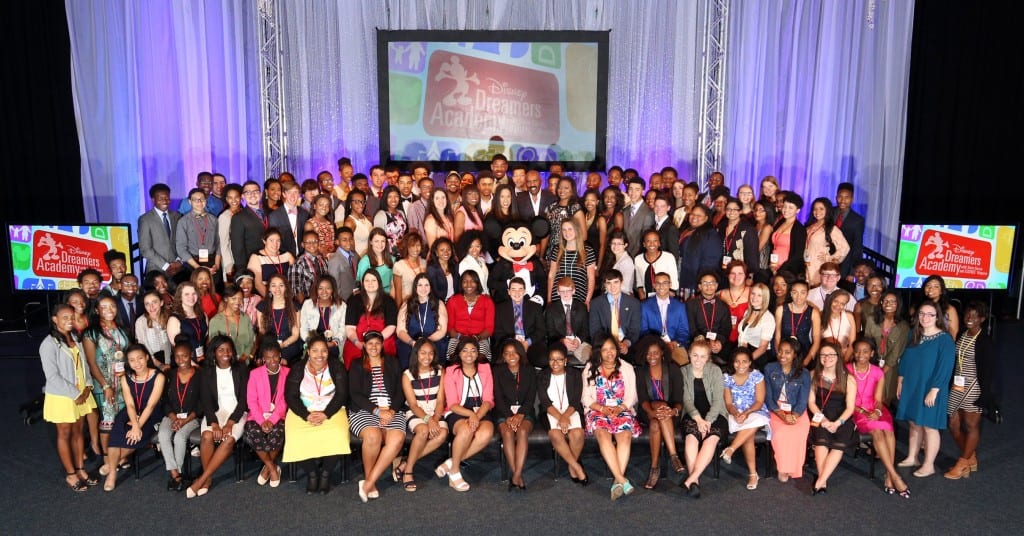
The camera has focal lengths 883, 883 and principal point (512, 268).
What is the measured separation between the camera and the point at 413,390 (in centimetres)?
569

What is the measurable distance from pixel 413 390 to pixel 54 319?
2.27 meters

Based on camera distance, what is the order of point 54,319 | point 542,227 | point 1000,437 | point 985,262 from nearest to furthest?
point 54,319
point 1000,437
point 542,227
point 985,262

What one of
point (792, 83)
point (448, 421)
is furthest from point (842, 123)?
point (448, 421)

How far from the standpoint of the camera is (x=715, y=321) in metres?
6.31

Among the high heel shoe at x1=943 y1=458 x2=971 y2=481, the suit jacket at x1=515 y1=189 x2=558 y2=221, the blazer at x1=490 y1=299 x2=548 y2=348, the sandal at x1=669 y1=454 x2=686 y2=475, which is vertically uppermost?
the suit jacket at x1=515 y1=189 x2=558 y2=221

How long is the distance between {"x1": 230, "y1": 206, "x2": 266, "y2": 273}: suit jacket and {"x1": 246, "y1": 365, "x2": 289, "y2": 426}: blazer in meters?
1.94

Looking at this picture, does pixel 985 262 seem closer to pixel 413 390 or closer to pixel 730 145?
pixel 730 145

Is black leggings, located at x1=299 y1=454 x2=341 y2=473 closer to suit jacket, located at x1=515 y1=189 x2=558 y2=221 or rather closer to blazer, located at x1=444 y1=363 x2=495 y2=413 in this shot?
blazer, located at x1=444 y1=363 x2=495 y2=413

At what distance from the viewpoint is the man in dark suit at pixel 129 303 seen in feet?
20.3

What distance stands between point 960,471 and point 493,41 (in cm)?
622

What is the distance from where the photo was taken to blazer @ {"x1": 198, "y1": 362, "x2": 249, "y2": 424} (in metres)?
5.50

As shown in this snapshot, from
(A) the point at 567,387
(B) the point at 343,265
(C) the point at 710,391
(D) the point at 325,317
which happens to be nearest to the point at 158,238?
(B) the point at 343,265

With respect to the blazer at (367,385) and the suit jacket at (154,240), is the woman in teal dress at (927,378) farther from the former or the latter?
the suit jacket at (154,240)

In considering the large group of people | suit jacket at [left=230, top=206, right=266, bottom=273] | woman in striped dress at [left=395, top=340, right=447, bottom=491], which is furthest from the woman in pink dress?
suit jacket at [left=230, top=206, right=266, bottom=273]
